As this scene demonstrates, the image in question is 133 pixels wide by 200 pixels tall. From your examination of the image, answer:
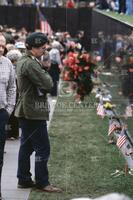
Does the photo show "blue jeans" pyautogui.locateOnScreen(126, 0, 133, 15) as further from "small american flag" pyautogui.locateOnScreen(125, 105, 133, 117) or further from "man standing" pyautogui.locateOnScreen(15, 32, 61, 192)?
"man standing" pyautogui.locateOnScreen(15, 32, 61, 192)

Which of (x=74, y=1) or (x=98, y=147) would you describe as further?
(x=74, y=1)

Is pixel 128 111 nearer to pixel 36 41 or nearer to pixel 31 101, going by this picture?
pixel 31 101

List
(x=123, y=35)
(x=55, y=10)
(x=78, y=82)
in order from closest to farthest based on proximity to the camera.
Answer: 1. (x=123, y=35)
2. (x=78, y=82)
3. (x=55, y=10)

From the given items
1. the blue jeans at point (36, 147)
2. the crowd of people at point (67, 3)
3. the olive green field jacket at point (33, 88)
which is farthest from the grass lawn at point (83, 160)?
the crowd of people at point (67, 3)

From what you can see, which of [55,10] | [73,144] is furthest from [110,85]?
[55,10]

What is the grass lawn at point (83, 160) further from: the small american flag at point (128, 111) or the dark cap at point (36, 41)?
the dark cap at point (36, 41)

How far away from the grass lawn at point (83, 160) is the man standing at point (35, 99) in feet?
1.77

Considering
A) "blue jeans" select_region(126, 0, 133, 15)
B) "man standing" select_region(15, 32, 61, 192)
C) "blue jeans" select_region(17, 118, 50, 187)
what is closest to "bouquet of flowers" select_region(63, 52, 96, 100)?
"blue jeans" select_region(126, 0, 133, 15)

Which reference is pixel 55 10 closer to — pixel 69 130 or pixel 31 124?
pixel 69 130

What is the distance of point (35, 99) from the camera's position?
9.00 metres

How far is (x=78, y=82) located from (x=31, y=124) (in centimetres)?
863

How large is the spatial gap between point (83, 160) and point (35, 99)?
2810mm

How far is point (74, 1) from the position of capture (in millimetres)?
43031

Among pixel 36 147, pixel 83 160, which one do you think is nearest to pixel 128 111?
pixel 83 160
